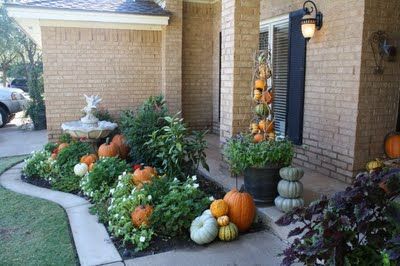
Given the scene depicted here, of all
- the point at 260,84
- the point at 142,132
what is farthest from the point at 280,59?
the point at 142,132

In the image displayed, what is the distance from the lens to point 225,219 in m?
3.28

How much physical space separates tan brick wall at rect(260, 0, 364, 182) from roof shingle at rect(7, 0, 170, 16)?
10.7ft

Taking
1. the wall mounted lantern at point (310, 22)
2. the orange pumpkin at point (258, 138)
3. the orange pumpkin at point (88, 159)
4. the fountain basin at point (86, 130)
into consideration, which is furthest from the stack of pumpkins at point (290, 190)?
the fountain basin at point (86, 130)

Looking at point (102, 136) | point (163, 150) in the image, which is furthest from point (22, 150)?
point (163, 150)

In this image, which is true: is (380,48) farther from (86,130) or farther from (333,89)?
(86,130)

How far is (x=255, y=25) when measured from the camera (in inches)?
177

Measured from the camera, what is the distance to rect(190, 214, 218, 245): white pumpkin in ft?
10.4

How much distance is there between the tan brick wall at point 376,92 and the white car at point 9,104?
1134 cm

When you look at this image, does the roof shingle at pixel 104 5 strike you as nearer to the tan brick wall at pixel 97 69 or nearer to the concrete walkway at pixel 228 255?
the tan brick wall at pixel 97 69

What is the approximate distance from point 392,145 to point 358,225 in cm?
295

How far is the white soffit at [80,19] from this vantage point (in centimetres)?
642

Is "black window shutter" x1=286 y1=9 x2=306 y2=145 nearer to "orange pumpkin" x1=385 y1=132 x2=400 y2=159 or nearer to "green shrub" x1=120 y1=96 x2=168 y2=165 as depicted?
"orange pumpkin" x1=385 y1=132 x2=400 y2=159

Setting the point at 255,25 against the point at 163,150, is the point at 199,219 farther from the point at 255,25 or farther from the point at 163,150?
the point at 255,25

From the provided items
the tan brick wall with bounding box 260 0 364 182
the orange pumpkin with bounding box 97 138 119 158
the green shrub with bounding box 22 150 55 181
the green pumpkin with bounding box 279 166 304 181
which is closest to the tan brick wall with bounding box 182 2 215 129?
the orange pumpkin with bounding box 97 138 119 158
